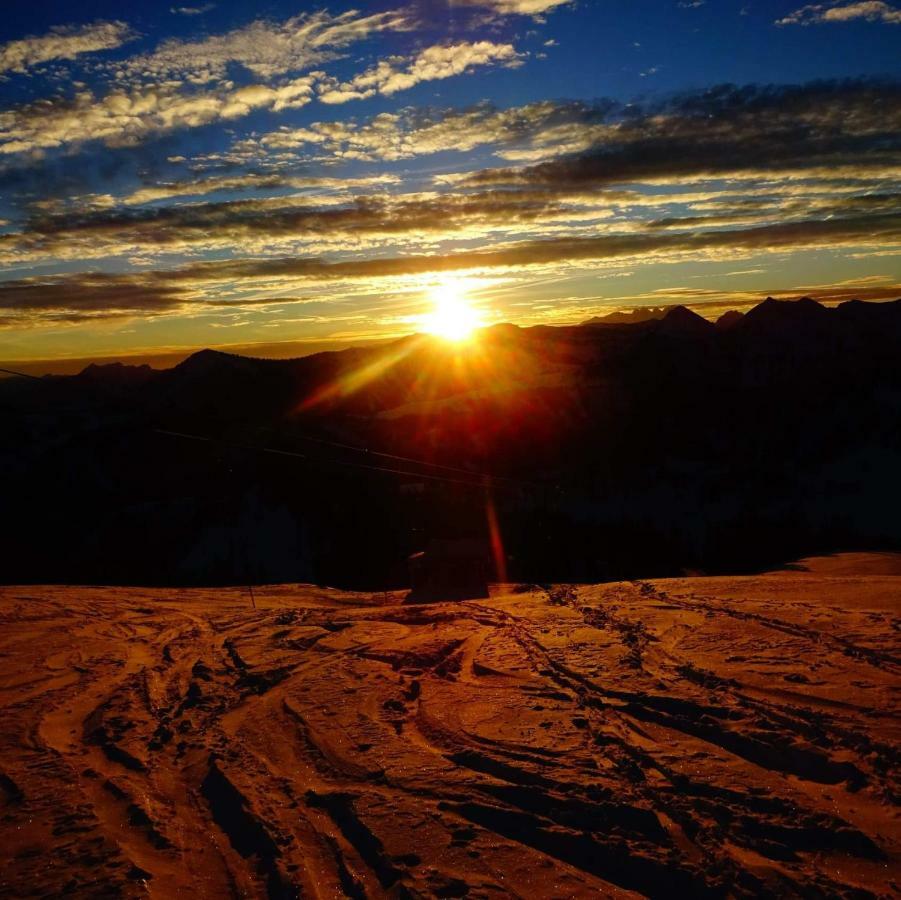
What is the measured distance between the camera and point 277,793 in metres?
7.68

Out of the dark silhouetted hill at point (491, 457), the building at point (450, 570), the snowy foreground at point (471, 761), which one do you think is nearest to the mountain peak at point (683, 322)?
the dark silhouetted hill at point (491, 457)

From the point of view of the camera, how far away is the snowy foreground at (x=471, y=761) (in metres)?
6.17

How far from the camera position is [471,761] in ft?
26.9

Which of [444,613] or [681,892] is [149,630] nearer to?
[444,613]

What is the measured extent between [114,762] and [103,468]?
91386 millimetres

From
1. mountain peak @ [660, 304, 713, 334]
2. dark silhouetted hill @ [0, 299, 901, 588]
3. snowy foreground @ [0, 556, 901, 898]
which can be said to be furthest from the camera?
mountain peak @ [660, 304, 713, 334]

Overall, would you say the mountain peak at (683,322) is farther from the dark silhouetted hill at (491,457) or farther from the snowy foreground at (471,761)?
the snowy foreground at (471,761)

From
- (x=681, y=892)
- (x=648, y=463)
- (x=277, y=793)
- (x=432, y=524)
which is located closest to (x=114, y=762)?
(x=277, y=793)

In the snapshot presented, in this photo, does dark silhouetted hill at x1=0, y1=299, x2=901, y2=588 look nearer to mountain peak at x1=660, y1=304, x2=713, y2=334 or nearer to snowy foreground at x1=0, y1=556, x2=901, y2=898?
mountain peak at x1=660, y1=304, x2=713, y2=334

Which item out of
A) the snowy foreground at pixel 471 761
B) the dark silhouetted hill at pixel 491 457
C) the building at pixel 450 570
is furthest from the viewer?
the dark silhouetted hill at pixel 491 457

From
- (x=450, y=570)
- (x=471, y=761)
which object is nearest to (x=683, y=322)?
(x=450, y=570)

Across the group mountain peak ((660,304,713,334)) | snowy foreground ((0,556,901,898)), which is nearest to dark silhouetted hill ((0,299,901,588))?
mountain peak ((660,304,713,334))

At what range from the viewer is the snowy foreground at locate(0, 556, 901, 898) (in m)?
6.17

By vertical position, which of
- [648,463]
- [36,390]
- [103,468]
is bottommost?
[648,463]
